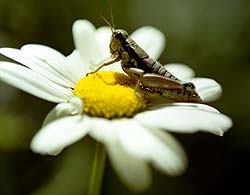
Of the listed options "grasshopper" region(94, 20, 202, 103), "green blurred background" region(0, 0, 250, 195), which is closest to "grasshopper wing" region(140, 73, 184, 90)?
"grasshopper" region(94, 20, 202, 103)

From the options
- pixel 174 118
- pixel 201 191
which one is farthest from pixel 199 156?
pixel 174 118

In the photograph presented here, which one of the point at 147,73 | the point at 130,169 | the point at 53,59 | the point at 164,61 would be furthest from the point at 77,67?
the point at 164,61

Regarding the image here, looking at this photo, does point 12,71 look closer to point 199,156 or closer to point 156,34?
point 156,34

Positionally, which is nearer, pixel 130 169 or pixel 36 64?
pixel 130 169

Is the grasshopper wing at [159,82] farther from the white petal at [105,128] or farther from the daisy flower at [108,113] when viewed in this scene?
the white petal at [105,128]

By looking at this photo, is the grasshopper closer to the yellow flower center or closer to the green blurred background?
the yellow flower center

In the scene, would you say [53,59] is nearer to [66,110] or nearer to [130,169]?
[66,110]
